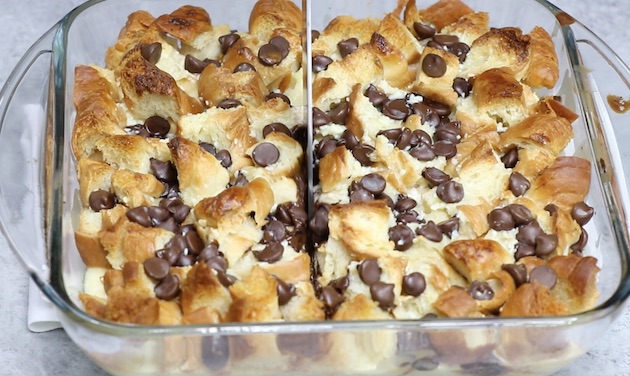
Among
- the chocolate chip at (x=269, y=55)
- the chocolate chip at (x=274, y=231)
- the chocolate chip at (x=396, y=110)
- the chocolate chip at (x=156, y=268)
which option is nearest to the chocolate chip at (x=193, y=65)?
the chocolate chip at (x=269, y=55)

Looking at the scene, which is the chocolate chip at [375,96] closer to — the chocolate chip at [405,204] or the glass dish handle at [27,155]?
the chocolate chip at [405,204]

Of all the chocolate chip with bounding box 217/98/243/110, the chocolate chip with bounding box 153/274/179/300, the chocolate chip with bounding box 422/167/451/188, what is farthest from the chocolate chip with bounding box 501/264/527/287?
the chocolate chip with bounding box 217/98/243/110

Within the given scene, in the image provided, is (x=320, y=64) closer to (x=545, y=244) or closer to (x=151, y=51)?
(x=151, y=51)

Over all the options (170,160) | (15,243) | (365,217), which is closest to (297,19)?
(170,160)

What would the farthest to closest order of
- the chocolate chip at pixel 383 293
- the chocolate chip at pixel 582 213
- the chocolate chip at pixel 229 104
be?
1. the chocolate chip at pixel 229 104
2. the chocolate chip at pixel 582 213
3. the chocolate chip at pixel 383 293

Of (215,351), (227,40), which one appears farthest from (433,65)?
(215,351)
